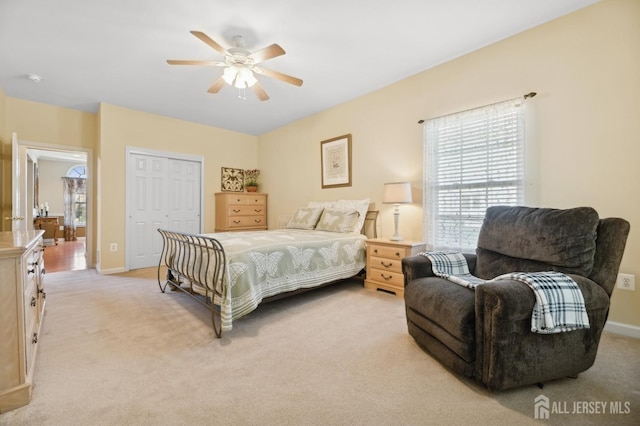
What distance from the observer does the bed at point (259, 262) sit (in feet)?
7.30

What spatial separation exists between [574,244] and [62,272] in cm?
632

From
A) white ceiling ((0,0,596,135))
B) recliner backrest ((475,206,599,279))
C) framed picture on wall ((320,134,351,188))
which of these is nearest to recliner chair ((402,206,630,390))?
recliner backrest ((475,206,599,279))

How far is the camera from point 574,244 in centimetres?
168

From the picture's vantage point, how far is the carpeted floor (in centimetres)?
133

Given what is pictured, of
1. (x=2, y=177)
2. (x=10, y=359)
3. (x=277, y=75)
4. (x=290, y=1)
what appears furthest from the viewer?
(x=2, y=177)

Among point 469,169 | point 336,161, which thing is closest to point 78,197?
point 336,161

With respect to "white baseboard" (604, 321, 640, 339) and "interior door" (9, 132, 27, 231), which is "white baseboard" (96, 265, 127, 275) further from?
"white baseboard" (604, 321, 640, 339)

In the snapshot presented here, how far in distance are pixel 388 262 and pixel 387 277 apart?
0.18 metres

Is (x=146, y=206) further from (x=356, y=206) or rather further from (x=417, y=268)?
(x=417, y=268)

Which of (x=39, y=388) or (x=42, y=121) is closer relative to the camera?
(x=39, y=388)

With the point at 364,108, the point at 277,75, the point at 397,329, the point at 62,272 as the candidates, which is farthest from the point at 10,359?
the point at 364,108

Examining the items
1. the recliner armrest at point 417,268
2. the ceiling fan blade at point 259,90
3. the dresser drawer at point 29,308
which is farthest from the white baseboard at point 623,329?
the dresser drawer at point 29,308

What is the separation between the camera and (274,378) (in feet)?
5.35

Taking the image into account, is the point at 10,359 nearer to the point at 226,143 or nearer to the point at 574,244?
the point at 574,244
